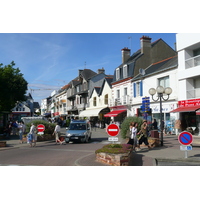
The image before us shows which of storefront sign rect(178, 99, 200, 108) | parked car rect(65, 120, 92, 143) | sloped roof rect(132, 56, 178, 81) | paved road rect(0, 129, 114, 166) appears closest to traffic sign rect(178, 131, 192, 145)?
paved road rect(0, 129, 114, 166)

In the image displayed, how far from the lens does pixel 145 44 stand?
31.6m

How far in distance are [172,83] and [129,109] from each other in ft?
29.2

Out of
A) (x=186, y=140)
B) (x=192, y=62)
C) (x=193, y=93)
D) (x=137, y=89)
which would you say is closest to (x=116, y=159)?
(x=186, y=140)

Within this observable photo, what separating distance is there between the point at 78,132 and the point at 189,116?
33.9 feet

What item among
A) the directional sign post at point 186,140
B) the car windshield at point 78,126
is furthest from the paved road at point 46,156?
the car windshield at point 78,126

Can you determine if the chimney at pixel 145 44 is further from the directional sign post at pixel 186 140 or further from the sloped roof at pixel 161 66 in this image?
the directional sign post at pixel 186 140

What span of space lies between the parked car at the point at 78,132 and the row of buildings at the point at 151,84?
5315 mm

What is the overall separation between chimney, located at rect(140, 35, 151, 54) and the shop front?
37.3 feet

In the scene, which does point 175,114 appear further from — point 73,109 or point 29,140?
point 73,109

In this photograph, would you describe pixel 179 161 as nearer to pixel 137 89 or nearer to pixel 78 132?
pixel 78 132

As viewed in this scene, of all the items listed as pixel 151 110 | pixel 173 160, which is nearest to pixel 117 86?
pixel 151 110

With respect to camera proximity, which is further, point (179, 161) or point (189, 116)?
point (189, 116)

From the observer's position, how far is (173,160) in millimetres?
9992

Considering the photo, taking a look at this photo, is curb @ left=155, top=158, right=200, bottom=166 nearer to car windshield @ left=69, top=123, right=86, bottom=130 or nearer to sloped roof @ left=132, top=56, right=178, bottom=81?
car windshield @ left=69, top=123, right=86, bottom=130
